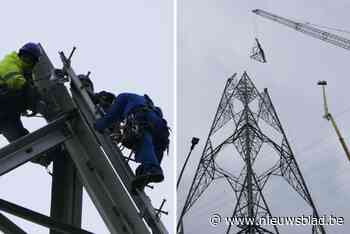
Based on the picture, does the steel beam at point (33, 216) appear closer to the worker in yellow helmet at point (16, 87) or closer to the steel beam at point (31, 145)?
the steel beam at point (31, 145)

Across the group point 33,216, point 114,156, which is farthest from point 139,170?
point 33,216

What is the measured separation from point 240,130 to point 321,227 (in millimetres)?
5551

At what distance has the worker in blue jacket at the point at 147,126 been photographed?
4.64 m

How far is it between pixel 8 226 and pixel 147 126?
4.40 ft

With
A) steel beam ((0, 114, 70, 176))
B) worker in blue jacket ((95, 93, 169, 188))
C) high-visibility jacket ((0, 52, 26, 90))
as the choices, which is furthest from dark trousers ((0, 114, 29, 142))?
worker in blue jacket ((95, 93, 169, 188))

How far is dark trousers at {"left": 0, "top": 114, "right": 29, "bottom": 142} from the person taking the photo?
222 inches

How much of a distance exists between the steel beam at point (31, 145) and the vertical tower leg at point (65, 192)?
2.03ft

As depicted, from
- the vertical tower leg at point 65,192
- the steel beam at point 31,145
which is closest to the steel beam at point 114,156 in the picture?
the steel beam at point 31,145

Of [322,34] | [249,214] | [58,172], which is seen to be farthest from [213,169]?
[322,34]

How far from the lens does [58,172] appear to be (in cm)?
552

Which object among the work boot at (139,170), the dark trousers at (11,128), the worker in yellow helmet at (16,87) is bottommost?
the work boot at (139,170)

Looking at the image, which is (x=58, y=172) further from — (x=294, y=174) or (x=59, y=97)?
(x=294, y=174)

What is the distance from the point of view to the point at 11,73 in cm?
546

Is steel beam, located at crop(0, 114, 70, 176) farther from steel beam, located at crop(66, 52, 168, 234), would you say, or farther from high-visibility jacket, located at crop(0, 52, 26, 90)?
high-visibility jacket, located at crop(0, 52, 26, 90)
